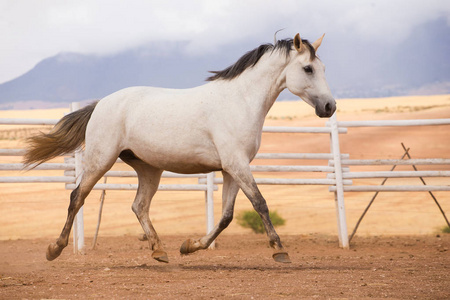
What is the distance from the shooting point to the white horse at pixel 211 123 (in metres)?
5.31

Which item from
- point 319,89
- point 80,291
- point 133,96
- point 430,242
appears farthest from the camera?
point 430,242

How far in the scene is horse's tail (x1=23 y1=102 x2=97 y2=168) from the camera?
20.5 ft

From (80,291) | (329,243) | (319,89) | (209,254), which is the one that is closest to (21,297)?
(80,291)

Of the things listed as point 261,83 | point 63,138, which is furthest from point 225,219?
point 63,138

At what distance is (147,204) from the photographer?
20.1ft

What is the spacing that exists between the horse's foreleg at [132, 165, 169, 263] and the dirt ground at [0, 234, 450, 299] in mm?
181

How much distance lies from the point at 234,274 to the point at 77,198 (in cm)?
191

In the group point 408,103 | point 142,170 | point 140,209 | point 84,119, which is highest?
point 408,103

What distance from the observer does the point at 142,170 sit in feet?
20.5

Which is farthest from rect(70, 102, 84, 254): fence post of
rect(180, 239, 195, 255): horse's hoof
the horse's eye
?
the horse's eye

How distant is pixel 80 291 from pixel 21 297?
0.42 m

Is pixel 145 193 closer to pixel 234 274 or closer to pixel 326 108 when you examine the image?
pixel 234 274

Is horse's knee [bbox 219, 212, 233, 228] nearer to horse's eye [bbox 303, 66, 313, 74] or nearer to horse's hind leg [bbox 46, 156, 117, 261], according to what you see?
horse's hind leg [bbox 46, 156, 117, 261]

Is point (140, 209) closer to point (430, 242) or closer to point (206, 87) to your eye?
point (206, 87)
